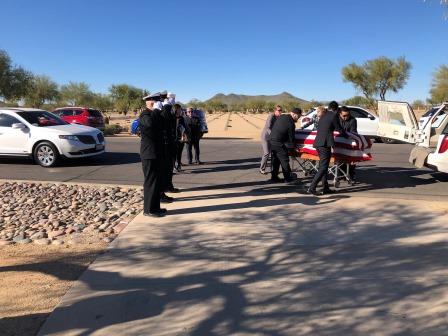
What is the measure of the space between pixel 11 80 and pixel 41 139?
38.2 meters

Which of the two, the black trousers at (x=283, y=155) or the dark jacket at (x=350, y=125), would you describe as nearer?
the black trousers at (x=283, y=155)

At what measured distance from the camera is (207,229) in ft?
22.3

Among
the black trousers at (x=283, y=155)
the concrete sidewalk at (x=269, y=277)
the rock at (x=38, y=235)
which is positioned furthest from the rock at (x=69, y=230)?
the black trousers at (x=283, y=155)

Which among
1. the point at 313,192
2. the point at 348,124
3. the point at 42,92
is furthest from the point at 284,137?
the point at 42,92

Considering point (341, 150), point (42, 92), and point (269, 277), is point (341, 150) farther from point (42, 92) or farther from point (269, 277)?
point (42, 92)

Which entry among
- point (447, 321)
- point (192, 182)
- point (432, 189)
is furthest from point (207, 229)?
Result: point (432, 189)

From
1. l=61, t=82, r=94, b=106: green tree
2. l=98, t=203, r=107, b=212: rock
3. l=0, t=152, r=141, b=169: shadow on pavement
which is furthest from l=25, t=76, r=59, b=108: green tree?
l=98, t=203, r=107, b=212: rock

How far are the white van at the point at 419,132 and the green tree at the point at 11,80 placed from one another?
42.9 meters

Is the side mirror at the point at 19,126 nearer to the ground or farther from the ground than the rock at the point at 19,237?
farther from the ground

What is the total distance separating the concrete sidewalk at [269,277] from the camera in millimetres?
3996

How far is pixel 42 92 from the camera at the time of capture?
67812mm

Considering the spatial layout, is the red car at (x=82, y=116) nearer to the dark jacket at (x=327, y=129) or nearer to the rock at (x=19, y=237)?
the dark jacket at (x=327, y=129)

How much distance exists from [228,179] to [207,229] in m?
4.61

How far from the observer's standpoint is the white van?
10.4 m
